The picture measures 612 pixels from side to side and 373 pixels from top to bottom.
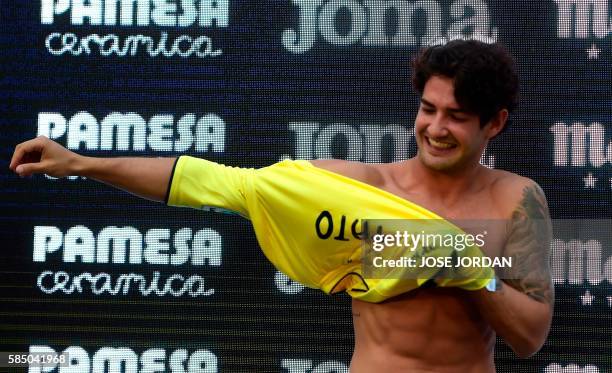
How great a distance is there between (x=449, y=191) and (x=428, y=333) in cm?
30

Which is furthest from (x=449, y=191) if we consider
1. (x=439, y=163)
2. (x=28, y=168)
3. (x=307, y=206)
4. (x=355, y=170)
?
(x=28, y=168)

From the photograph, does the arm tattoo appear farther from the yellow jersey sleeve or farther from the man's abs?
the yellow jersey sleeve

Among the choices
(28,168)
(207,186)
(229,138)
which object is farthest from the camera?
(229,138)

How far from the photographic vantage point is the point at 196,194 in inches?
78.2

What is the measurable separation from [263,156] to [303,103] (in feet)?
0.59

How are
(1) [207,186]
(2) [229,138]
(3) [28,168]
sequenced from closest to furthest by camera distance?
(3) [28,168] → (1) [207,186] → (2) [229,138]

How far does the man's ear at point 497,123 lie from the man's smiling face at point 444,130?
0.04 m

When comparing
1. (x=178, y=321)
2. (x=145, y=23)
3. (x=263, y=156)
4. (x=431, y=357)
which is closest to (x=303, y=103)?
(x=263, y=156)

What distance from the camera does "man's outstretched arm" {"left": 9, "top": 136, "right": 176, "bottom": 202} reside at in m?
1.92

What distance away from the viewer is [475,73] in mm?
1981

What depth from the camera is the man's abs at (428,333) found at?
2.03 metres

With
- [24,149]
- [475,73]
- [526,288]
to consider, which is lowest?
[526,288]

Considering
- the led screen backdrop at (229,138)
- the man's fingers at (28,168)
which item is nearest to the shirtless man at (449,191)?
the man's fingers at (28,168)

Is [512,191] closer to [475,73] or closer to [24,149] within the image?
[475,73]
